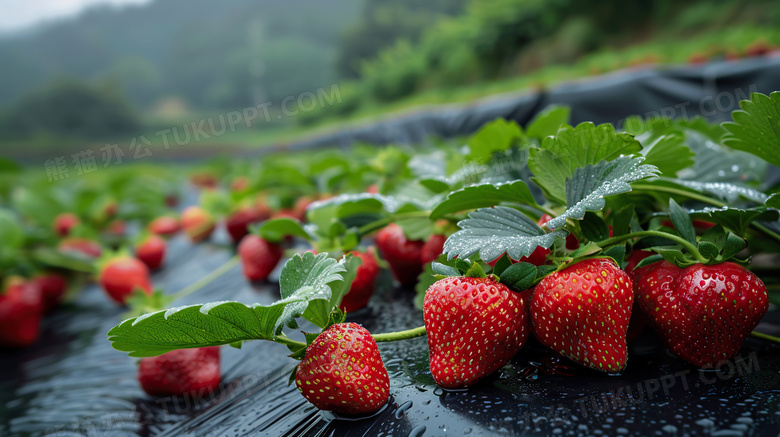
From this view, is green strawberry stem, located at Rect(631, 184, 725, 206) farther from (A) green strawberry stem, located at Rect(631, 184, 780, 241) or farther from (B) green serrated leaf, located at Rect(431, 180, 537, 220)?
(B) green serrated leaf, located at Rect(431, 180, 537, 220)

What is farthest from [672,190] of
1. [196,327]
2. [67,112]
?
[67,112]

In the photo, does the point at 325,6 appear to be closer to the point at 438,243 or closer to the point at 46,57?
the point at 46,57

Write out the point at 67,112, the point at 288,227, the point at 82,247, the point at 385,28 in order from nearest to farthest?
the point at 288,227, the point at 82,247, the point at 67,112, the point at 385,28

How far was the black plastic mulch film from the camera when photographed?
38 centimetres

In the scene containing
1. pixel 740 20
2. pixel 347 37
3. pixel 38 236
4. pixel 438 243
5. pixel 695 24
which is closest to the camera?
pixel 438 243

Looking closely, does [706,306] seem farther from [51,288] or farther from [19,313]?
[51,288]

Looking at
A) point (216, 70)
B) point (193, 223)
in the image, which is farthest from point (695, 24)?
point (216, 70)

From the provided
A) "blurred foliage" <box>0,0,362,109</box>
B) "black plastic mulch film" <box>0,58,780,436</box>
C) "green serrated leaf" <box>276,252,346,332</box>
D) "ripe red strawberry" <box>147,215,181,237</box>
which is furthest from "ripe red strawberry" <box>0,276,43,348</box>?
"blurred foliage" <box>0,0,362,109</box>

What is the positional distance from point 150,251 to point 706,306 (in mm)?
1456

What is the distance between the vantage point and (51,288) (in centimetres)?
133

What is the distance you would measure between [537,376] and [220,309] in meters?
0.28

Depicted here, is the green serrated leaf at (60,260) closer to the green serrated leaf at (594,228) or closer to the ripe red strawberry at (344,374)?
the ripe red strawberry at (344,374)

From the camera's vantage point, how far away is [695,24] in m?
6.14

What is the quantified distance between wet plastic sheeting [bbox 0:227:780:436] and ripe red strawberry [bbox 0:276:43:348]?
0.33 metres
